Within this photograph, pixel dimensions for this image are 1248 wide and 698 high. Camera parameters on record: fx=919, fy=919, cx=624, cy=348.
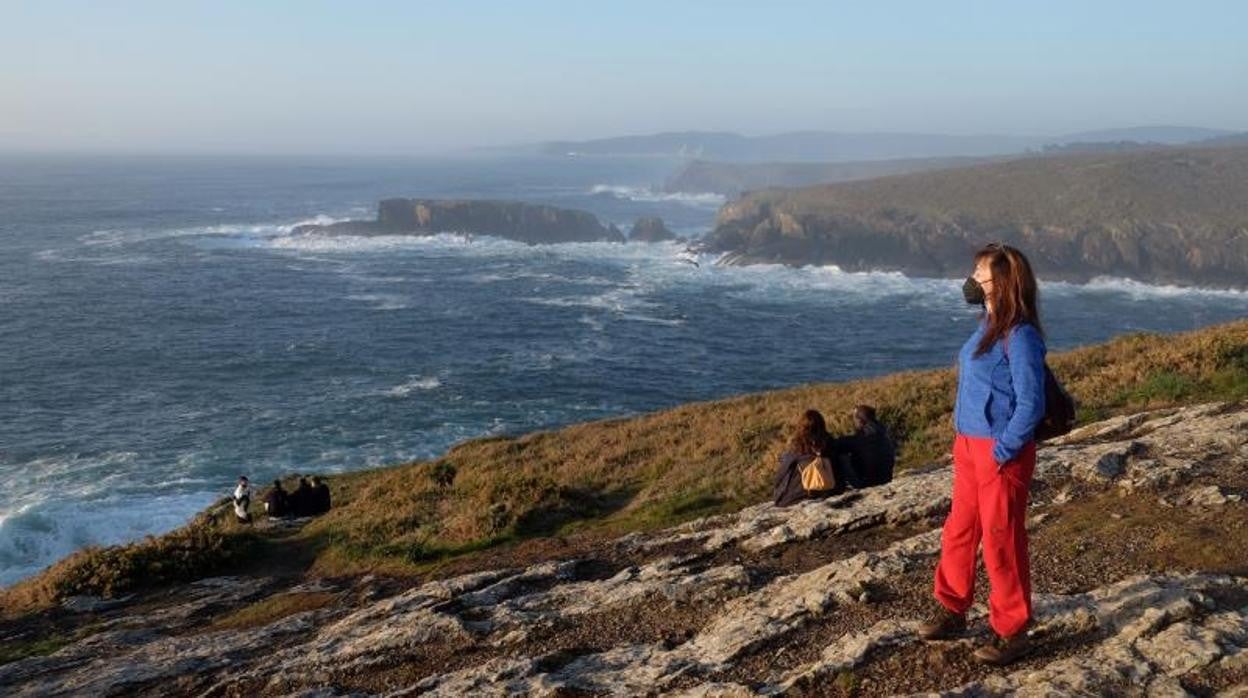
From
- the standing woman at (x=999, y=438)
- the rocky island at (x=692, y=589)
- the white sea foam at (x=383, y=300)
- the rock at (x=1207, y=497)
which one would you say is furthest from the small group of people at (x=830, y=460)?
the white sea foam at (x=383, y=300)

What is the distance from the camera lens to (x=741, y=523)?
11.1 m

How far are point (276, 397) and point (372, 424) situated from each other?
7.90 m

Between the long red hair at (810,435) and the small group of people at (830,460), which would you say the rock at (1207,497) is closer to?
the small group of people at (830,460)

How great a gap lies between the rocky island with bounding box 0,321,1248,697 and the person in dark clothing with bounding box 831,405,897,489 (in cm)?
60

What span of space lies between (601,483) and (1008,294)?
12.8 meters

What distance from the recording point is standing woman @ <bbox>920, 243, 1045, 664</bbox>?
5.79 meters

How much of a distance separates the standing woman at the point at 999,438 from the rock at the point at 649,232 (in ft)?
428

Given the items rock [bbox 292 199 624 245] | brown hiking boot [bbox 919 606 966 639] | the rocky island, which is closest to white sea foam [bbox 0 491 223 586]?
the rocky island

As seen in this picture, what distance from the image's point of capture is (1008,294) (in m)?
5.84

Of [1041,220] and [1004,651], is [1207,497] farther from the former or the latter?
[1041,220]

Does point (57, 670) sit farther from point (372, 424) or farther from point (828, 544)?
point (372, 424)

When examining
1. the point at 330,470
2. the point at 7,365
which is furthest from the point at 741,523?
the point at 7,365

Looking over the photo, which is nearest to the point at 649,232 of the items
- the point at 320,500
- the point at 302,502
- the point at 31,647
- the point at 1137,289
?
the point at 1137,289

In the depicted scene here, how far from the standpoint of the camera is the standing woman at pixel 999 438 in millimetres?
5789
